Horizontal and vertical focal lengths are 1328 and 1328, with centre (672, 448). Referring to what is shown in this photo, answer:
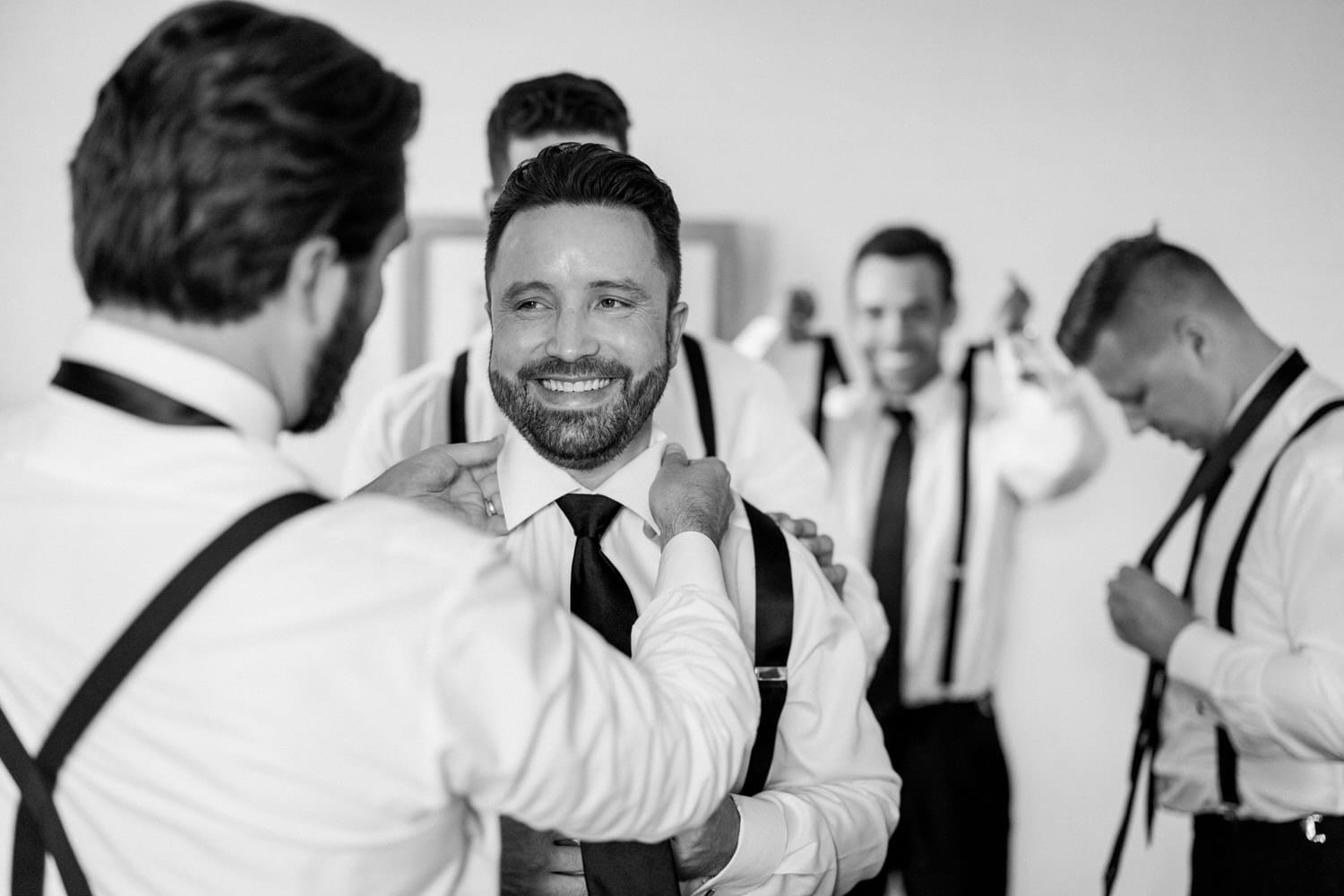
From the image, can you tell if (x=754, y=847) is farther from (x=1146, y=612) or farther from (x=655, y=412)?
(x=1146, y=612)

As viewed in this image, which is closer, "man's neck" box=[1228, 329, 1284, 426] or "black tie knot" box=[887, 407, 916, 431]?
"man's neck" box=[1228, 329, 1284, 426]

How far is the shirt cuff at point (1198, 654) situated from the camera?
87.5 inches

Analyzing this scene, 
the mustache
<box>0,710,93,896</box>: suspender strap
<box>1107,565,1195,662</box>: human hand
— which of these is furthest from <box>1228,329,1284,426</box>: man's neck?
<box>0,710,93,896</box>: suspender strap

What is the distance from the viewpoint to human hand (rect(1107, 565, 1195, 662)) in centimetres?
237

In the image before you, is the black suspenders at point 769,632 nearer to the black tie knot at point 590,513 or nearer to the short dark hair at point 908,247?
the black tie knot at point 590,513

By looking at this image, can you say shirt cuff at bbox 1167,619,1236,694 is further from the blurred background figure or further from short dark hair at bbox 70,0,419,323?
short dark hair at bbox 70,0,419,323

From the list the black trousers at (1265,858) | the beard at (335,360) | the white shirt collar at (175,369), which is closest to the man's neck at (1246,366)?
the black trousers at (1265,858)

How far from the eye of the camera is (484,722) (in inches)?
38.7

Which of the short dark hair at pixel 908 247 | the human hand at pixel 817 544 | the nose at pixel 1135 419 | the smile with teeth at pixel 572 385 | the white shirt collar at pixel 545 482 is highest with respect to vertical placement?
the short dark hair at pixel 908 247

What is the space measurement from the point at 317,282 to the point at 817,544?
0.95 meters

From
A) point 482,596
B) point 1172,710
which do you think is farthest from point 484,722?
point 1172,710

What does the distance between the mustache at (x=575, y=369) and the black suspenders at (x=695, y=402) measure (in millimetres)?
479

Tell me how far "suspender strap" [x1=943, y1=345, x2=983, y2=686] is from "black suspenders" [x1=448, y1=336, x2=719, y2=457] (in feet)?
4.42

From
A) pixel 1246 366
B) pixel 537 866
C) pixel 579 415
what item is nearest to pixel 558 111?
pixel 579 415
